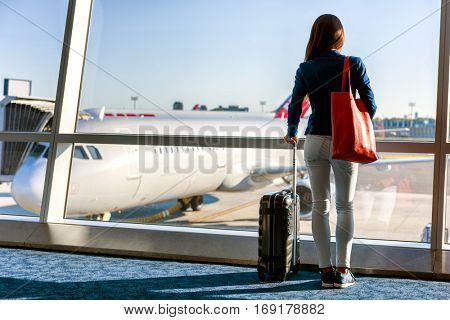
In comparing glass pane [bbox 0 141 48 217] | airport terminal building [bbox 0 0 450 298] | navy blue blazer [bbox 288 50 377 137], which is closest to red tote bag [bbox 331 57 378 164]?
navy blue blazer [bbox 288 50 377 137]

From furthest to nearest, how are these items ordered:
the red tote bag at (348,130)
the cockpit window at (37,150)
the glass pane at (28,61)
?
the cockpit window at (37,150)
the glass pane at (28,61)
the red tote bag at (348,130)

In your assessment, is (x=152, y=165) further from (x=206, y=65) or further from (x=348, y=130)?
(x=348, y=130)

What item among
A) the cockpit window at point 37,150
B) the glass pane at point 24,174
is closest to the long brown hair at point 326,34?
the glass pane at point 24,174

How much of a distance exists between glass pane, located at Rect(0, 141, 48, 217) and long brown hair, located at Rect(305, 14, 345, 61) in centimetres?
429

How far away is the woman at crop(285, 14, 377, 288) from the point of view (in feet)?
7.53

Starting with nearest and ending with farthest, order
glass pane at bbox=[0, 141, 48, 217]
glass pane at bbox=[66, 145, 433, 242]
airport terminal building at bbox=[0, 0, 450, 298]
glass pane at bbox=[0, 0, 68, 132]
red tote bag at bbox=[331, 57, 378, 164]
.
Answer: red tote bag at bbox=[331, 57, 378, 164]
airport terminal building at bbox=[0, 0, 450, 298]
glass pane at bbox=[0, 0, 68, 132]
glass pane at bbox=[0, 141, 48, 217]
glass pane at bbox=[66, 145, 433, 242]

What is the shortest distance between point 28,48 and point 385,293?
14.4 feet

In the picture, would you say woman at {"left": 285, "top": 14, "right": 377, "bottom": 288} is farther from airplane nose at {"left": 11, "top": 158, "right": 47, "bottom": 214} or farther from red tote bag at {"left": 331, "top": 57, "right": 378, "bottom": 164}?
airplane nose at {"left": 11, "top": 158, "right": 47, "bottom": 214}

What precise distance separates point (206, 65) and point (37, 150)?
2411mm

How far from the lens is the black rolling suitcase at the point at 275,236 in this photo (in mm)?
2494

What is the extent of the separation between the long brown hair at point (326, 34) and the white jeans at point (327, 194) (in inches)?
16.2

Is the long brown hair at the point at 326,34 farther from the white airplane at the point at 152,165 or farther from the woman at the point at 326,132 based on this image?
the white airplane at the point at 152,165
